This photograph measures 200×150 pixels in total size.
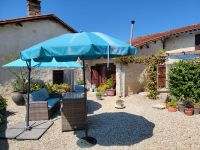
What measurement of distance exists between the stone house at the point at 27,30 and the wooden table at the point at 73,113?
29.3ft

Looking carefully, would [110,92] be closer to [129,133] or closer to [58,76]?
[58,76]

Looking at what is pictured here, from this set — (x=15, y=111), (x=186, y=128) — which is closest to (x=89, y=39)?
(x=186, y=128)

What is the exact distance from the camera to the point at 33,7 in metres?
16.9

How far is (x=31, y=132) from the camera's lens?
20.9 ft

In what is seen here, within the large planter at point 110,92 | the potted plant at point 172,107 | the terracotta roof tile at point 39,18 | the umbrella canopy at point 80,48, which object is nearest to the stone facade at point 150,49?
the large planter at point 110,92

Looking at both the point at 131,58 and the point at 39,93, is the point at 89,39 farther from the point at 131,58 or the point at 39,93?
the point at 131,58

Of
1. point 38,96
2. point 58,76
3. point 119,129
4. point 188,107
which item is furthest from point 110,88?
point 119,129

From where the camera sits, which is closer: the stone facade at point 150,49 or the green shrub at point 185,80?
the green shrub at point 185,80

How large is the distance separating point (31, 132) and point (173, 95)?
302 inches

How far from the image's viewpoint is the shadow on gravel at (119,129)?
18.7ft

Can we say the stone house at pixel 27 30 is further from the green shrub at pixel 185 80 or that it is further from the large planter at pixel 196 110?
the large planter at pixel 196 110

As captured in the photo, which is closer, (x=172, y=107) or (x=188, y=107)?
(x=188, y=107)

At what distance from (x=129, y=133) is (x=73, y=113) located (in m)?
1.96

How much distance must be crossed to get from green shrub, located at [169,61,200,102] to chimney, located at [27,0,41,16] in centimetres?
1264
